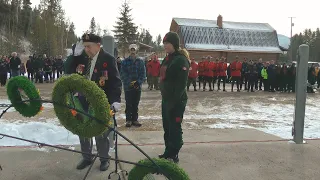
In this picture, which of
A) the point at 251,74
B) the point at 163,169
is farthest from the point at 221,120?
the point at 251,74

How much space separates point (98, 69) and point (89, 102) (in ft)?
4.03

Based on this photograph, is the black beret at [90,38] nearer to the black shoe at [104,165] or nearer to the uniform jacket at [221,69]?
the black shoe at [104,165]

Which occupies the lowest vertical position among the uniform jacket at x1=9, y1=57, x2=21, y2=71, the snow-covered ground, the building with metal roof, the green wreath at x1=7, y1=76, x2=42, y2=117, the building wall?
the snow-covered ground

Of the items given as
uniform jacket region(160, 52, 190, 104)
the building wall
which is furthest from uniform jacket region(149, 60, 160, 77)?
the building wall

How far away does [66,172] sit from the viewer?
445cm

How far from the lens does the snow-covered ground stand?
617cm

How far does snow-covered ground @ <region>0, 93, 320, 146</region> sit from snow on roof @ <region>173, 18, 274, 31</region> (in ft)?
91.9

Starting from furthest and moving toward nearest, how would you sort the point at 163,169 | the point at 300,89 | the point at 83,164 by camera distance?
the point at 300,89, the point at 83,164, the point at 163,169

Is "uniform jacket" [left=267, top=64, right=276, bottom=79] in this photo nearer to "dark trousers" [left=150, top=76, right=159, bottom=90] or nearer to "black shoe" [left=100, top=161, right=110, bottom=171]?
"dark trousers" [left=150, top=76, right=159, bottom=90]

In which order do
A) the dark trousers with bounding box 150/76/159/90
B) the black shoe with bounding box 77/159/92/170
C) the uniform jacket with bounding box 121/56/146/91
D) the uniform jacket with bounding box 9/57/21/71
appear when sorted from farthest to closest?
1. the dark trousers with bounding box 150/76/159/90
2. the uniform jacket with bounding box 9/57/21/71
3. the uniform jacket with bounding box 121/56/146/91
4. the black shoe with bounding box 77/159/92/170

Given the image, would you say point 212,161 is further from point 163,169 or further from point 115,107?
point 163,169

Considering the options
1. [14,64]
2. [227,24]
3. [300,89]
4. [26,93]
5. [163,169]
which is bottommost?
[163,169]

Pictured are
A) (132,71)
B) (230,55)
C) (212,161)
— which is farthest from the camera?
(230,55)

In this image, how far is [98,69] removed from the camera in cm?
444
